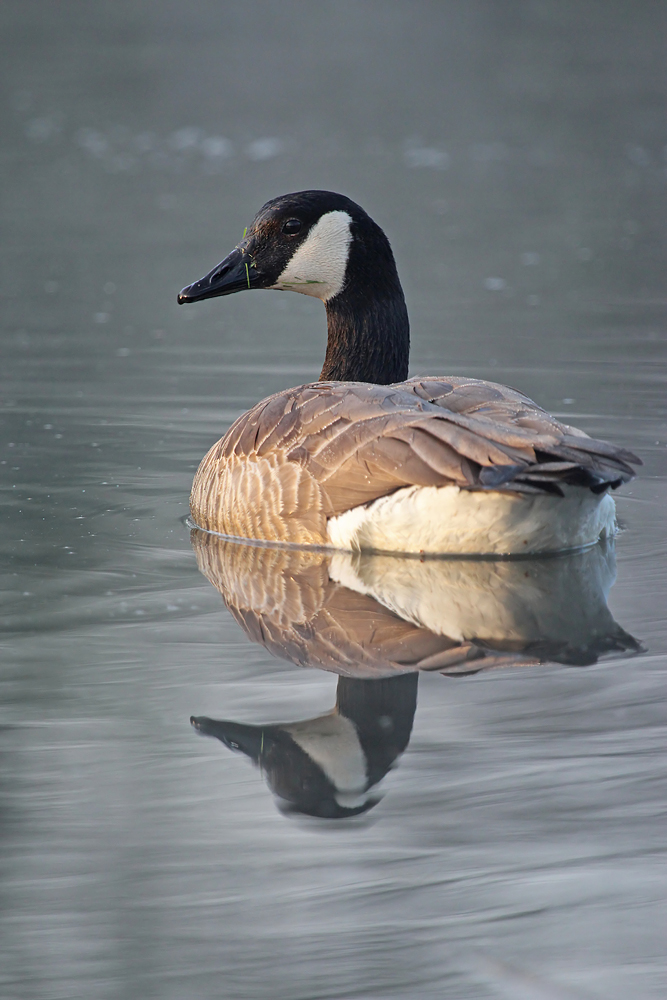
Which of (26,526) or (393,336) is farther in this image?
(393,336)

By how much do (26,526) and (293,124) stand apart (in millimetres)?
25051

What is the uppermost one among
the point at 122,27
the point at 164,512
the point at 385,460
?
the point at 122,27

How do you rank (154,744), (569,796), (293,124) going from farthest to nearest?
(293,124) → (154,744) → (569,796)

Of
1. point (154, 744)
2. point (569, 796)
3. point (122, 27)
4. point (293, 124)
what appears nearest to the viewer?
point (569, 796)

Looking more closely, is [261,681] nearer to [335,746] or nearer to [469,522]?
[335,746]

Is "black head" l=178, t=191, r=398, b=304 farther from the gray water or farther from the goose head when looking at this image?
the gray water

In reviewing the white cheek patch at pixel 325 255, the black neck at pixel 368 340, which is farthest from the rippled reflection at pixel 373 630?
the white cheek patch at pixel 325 255

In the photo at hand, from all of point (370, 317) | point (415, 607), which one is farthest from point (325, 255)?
point (415, 607)

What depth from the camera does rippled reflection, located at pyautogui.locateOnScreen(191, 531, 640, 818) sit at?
13.3ft

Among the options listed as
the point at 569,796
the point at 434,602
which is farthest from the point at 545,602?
the point at 569,796

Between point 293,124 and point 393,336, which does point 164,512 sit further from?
point 293,124

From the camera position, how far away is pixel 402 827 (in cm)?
360

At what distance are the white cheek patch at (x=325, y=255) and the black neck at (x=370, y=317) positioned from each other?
0.05m

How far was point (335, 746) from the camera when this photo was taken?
413 centimetres
